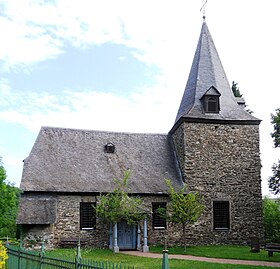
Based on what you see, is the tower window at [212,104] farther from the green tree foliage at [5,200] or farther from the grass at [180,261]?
the green tree foliage at [5,200]

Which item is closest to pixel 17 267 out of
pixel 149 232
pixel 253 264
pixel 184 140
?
pixel 253 264

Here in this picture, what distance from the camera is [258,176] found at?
26.2 metres

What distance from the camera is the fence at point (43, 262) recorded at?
724 cm

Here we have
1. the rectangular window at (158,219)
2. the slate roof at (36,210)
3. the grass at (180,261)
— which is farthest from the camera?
the rectangular window at (158,219)

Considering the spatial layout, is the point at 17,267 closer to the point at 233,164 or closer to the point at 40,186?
the point at 40,186

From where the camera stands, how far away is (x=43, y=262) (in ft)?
32.8

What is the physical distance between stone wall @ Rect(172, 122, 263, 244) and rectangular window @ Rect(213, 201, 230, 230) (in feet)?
0.80

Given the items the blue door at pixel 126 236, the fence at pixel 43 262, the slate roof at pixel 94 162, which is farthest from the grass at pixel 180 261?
the slate roof at pixel 94 162

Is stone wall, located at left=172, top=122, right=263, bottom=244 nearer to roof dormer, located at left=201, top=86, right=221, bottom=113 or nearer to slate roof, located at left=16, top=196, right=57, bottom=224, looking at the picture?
roof dormer, located at left=201, top=86, right=221, bottom=113

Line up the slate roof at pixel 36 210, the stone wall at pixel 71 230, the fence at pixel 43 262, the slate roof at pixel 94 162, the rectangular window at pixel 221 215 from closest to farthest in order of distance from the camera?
the fence at pixel 43 262 < the slate roof at pixel 36 210 < the stone wall at pixel 71 230 < the slate roof at pixel 94 162 < the rectangular window at pixel 221 215

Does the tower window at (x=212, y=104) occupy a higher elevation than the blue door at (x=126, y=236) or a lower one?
higher

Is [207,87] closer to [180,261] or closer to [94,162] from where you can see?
[94,162]

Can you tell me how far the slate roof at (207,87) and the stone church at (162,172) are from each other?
6cm

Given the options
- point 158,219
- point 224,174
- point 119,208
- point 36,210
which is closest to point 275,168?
point 224,174
